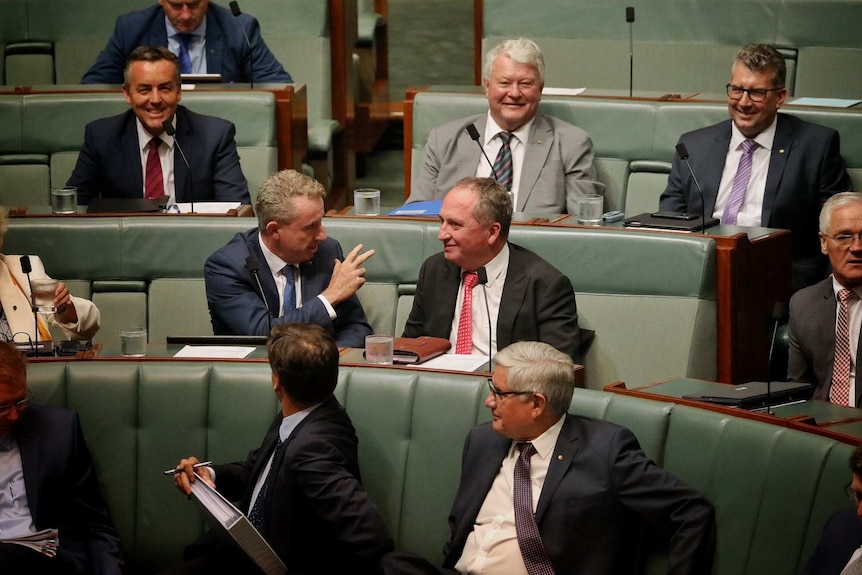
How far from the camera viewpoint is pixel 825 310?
9.06ft

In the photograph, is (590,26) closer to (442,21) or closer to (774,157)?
(774,157)

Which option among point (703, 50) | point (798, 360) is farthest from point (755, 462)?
point (703, 50)

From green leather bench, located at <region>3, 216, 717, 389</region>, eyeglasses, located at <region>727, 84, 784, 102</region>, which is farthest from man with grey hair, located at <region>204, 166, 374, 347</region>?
eyeglasses, located at <region>727, 84, 784, 102</region>

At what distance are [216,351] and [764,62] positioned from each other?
5.77 ft

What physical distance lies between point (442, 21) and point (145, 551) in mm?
5622

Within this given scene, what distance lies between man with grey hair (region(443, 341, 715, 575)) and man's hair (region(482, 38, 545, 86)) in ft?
5.18

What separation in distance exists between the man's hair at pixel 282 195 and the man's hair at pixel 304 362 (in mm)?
638

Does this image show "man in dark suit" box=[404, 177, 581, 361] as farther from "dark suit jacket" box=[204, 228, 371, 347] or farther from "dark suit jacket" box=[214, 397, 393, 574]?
"dark suit jacket" box=[214, 397, 393, 574]

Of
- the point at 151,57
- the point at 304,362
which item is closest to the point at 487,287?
the point at 304,362

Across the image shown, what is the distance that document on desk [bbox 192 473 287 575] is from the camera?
2137 millimetres

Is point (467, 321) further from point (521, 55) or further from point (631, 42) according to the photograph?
point (631, 42)

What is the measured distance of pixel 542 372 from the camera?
2.21 metres

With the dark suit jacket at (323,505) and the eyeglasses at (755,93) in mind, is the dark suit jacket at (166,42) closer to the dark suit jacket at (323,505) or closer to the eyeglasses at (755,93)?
the eyeglasses at (755,93)

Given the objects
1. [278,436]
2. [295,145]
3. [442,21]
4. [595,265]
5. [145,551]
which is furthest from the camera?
[442,21]
